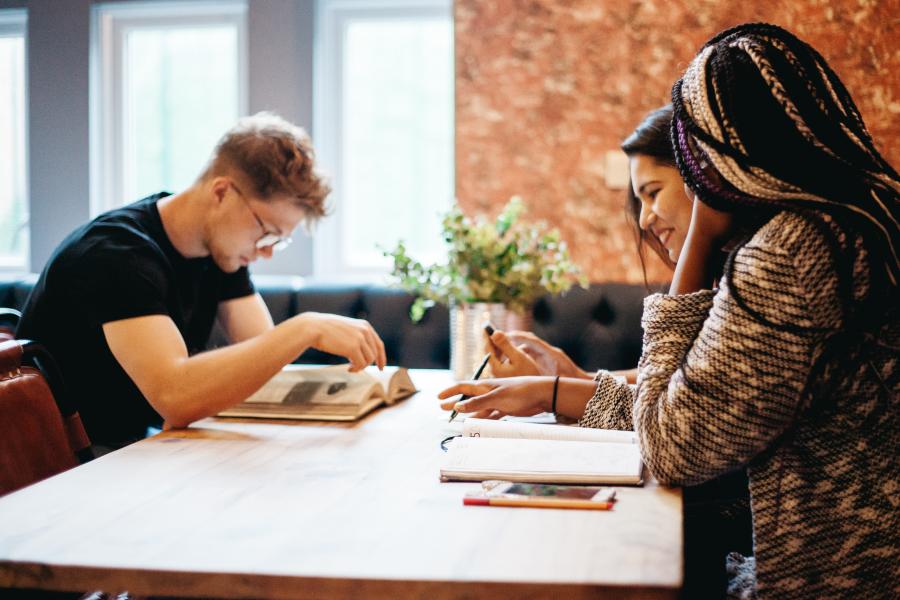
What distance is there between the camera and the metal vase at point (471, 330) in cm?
204

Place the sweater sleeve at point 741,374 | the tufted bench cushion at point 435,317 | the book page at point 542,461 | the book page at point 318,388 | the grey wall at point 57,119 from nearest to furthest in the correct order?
the sweater sleeve at point 741,374 → the book page at point 542,461 → the book page at point 318,388 → the tufted bench cushion at point 435,317 → the grey wall at point 57,119

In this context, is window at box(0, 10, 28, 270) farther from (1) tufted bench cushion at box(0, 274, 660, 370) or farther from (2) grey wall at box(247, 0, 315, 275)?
(2) grey wall at box(247, 0, 315, 275)

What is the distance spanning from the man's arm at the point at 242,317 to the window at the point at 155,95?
1528mm

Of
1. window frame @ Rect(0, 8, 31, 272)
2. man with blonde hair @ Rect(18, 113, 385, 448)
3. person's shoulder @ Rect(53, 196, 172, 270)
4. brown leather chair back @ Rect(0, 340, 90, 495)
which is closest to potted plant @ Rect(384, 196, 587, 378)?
man with blonde hair @ Rect(18, 113, 385, 448)

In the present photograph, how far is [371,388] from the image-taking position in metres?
1.72

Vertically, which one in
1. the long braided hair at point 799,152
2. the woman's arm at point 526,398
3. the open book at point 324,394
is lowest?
the open book at point 324,394

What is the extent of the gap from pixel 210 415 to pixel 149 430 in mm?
415

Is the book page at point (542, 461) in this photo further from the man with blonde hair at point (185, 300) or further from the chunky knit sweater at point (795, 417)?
the man with blonde hair at point (185, 300)

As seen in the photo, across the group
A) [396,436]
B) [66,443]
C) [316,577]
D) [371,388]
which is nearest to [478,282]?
[371,388]

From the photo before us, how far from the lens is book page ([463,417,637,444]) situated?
130 cm

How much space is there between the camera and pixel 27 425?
1.33 m

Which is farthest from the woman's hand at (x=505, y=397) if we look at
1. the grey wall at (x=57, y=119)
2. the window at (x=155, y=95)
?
the window at (x=155, y=95)

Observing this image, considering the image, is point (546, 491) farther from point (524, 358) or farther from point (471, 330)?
point (471, 330)

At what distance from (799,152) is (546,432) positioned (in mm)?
541
